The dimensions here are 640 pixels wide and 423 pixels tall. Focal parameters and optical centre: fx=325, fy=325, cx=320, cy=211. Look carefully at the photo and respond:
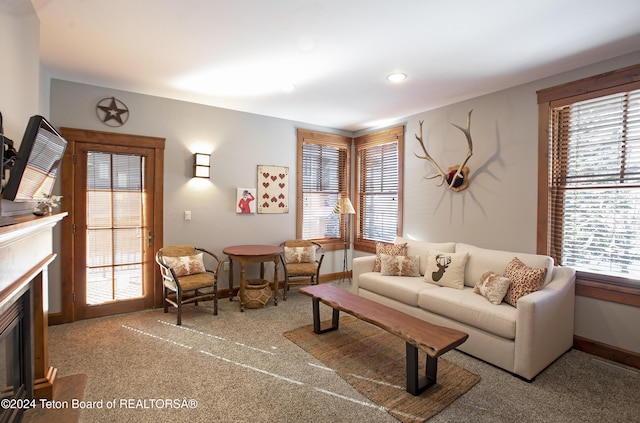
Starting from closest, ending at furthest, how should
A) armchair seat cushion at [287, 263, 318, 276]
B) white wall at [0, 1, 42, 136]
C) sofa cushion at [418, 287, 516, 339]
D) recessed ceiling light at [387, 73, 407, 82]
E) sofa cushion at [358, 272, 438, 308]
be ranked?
1. white wall at [0, 1, 42, 136]
2. sofa cushion at [418, 287, 516, 339]
3. recessed ceiling light at [387, 73, 407, 82]
4. sofa cushion at [358, 272, 438, 308]
5. armchair seat cushion at [287, 263, 318, 276]

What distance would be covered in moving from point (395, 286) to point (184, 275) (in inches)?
99.3

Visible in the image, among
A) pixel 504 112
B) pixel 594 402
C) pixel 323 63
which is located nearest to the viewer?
pixel 594 402

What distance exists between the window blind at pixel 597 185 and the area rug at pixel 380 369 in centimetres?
166

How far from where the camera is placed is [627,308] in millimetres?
2803

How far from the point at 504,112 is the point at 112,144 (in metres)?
4.50

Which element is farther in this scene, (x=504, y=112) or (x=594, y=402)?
(x=504, y=112)

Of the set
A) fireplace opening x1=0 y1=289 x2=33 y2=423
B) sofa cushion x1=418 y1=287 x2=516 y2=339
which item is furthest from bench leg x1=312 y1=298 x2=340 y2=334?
fireplace opening x1=0 y1=289 x2=33 y2=423

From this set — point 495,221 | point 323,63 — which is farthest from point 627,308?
point 323,63

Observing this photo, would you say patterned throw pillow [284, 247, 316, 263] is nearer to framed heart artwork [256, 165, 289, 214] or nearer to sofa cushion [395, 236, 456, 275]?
framed heart artwork [256, 165, 289, 214]

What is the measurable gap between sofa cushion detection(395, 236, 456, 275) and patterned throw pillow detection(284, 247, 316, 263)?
1.42 metres

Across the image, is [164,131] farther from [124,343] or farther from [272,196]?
[124,343]

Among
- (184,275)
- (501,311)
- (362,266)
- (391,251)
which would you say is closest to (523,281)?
(501,311)

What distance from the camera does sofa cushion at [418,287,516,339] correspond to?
267 cm

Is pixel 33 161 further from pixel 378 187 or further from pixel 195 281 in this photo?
pixel 378 187
